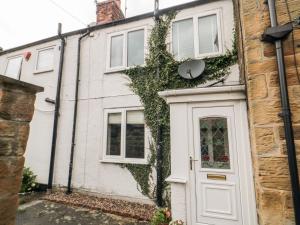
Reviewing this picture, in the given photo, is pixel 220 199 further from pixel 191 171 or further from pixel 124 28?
pixel 124 28

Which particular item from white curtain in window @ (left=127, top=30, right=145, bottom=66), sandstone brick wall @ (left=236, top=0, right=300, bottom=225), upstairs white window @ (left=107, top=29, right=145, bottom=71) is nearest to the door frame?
sandstone brick wall @ (left=236, top=0, right=300, bottom=225)

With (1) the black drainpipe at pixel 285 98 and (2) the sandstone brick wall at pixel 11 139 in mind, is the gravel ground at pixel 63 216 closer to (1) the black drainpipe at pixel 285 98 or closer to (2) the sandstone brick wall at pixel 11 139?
(1) the black drainpipe at pixel 285 98

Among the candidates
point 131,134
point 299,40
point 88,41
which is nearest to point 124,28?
point 88,41

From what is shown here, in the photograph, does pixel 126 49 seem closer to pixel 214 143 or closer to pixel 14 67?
pixel 214 143

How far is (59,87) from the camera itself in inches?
321

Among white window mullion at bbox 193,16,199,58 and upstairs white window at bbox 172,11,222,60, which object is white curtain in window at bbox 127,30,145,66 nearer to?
upstairs white window at bbox 172,11,222,60

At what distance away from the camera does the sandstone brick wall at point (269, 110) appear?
2.23 metres

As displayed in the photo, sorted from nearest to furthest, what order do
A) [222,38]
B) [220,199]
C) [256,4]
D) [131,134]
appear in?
[256,4]
[220,199]
[222,38]
[131,134]

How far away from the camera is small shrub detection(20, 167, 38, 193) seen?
7.53 meters

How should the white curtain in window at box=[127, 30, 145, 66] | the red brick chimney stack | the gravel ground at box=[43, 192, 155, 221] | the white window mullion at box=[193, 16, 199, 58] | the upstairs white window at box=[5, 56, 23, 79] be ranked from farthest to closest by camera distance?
the upstairs white window at box=[5, 56, 23, 79] → the red brick chimney stack → the white curtain in window at box=[127, 30, 145, 66] → the white window mullion at box=[193, 16, 199, 58] → the gravel ground at box=[43, 192, 155, 221]

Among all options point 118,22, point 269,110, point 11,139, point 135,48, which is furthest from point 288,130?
point 118,22

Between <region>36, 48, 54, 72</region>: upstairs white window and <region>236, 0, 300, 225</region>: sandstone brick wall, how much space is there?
838 cm

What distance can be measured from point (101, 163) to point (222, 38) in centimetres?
579

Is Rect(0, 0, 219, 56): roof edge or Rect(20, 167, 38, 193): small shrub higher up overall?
Rect(0, 0, 219, 56): roof edge
